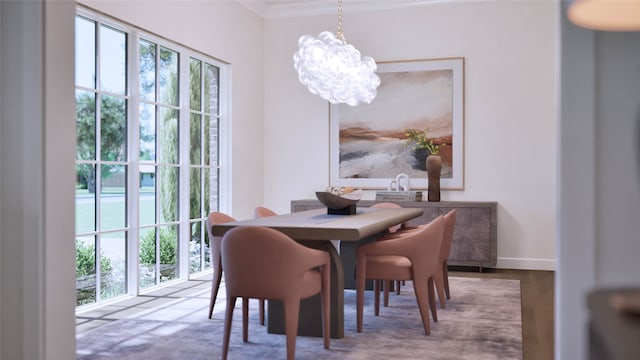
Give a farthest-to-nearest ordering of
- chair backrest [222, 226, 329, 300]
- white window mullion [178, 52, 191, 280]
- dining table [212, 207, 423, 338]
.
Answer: white window mullion [178, 52, 191, 280]
dining table [212, 207, 423, 338]
chair backrest [222, 226, 329, 300]

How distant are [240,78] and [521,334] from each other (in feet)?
14.3

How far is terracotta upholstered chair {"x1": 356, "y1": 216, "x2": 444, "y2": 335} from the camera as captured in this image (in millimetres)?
3908

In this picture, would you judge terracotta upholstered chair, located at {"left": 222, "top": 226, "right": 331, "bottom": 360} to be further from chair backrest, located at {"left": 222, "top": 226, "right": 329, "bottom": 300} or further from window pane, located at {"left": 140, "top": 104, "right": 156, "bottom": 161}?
window pane, located at {"left": 140, "top": 104, "right": 156, "bottom": 161}

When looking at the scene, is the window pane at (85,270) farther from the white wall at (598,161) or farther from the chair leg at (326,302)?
the white wall at (598,161)

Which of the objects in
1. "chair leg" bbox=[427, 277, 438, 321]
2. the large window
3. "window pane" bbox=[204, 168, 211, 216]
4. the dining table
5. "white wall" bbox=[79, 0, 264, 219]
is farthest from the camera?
"window pane" bbox=[204, 168, 211, 216]

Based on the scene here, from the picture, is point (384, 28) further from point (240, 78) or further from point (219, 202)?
point (219, 202)

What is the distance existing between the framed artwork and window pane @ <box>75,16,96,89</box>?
129 inches

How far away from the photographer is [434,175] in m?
6.71

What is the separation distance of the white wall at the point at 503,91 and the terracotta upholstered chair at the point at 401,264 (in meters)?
3.18

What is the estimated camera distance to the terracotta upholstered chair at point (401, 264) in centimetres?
391

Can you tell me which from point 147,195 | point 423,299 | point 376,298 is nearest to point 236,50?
point 147,195

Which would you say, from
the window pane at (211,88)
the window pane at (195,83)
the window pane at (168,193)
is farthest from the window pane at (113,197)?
the window pane at (211,88)

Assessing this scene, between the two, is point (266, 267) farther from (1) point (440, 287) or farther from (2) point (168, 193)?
(2) point (168, 193)

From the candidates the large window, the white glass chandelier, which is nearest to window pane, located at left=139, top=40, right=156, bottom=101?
the large window
